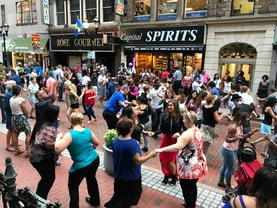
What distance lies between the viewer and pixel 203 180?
207 inches

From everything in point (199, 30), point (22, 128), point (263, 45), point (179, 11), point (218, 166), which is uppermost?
point (179, 11)

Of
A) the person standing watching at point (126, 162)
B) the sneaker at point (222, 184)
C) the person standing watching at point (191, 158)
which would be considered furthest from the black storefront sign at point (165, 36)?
the person standing watching at point (126, 162)

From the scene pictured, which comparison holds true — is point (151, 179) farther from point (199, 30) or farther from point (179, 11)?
point (179, 11)

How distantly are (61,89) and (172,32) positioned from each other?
8176mm

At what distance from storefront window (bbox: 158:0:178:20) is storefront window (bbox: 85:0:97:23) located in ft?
20.4

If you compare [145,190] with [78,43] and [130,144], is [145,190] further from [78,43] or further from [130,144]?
[78,43]

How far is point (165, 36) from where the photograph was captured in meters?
16.6

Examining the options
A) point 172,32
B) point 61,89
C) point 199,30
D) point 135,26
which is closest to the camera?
point 61,89

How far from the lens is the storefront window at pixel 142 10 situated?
1752 cm

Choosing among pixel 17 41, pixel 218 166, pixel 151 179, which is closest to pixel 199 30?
pixel 218 166

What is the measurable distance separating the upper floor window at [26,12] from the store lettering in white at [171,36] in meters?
13.7

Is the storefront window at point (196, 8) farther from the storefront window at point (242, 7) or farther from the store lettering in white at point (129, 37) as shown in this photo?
the store lettering in white at point (129, 37)

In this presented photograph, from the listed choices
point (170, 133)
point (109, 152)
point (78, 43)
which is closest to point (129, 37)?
point (78, 43)

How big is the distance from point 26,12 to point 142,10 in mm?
14147
